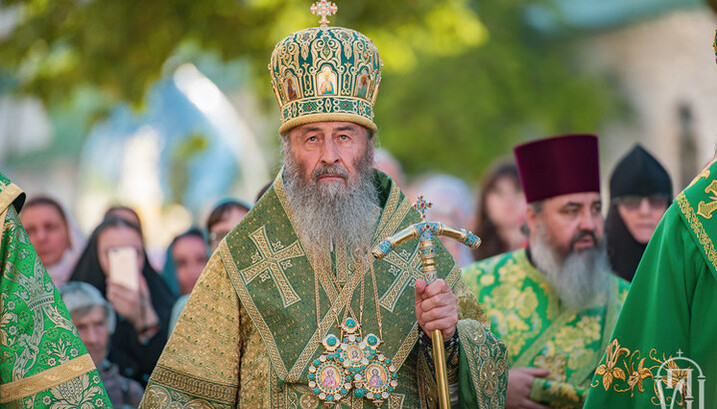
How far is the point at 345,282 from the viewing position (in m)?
4.95

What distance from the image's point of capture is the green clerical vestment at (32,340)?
4.28 meters

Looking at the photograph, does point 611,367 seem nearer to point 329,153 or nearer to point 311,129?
point 329,153

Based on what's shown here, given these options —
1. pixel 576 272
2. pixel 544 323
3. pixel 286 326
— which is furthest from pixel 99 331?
→ pixel 576 272

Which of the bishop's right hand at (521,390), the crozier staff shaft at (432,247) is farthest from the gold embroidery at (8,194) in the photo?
the bishop's right hand at (521,390)

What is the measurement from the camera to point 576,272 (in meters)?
6.27

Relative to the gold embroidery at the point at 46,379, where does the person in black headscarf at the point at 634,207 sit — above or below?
above

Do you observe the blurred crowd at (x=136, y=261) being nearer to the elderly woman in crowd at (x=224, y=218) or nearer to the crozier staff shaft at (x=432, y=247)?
the elderly woman in crowd at (x=224, y=218)

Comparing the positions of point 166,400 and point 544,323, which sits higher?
point 544,323

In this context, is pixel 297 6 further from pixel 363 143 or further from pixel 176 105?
pixel 363 143

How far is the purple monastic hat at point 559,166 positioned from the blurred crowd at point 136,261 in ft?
1.38

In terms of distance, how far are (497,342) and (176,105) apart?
355 inches

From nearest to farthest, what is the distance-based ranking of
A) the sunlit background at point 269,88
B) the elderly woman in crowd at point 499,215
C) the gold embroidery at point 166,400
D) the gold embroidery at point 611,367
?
the gold embroidery at point 611,367 → the gold embroidery at point 166,400 → the elderly woman in crowd at point 499,215 → the sunlit background at point 269,88

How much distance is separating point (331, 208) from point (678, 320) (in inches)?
59.6

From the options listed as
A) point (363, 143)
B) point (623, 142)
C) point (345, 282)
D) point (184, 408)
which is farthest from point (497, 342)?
point (623, 142)
